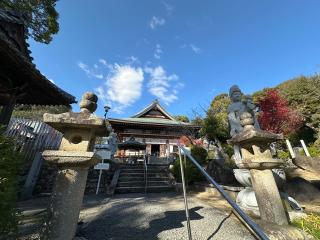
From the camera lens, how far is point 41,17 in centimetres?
1157

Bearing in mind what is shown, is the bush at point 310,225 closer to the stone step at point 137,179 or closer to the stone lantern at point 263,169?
the stone lantern at point 263,169

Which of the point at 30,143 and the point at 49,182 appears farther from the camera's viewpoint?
the point at 49,182

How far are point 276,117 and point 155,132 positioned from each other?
43.3 feet

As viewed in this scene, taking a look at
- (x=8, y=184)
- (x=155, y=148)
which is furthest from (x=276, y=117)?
(x=8, y=184)

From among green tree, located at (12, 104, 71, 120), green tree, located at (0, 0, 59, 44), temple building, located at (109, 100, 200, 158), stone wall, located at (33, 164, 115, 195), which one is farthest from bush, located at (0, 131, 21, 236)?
green tree, located at (12, 104, 71, 120)

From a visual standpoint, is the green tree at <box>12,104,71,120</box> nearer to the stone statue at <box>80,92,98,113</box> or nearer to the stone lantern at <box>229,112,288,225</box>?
the stone statue at <box>80,92,98,113</box>

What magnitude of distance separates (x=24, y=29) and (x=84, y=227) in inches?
339

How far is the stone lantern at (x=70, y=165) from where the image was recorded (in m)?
2.33

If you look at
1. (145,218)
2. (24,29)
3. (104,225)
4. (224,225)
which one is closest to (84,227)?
(104,225)

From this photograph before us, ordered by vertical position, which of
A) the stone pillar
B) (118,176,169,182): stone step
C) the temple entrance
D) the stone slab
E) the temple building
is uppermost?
the temple building

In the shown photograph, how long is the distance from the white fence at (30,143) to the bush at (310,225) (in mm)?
8636

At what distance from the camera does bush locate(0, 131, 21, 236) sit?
2211 millimetres

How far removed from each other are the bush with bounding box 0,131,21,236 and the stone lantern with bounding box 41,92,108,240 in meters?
0.38

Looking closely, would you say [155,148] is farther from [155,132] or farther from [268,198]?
[268,198]
